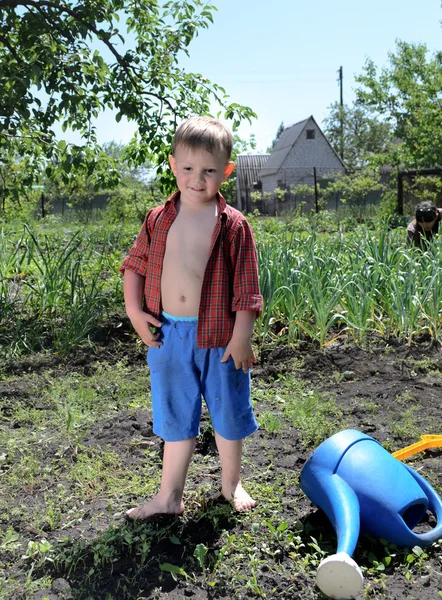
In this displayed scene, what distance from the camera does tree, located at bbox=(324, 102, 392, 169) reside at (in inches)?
1620

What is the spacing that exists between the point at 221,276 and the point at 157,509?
31.0 inches

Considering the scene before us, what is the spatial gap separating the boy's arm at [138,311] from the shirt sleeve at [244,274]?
0.27m

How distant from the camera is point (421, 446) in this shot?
2.20 m

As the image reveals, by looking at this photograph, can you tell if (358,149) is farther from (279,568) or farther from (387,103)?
(279,568)

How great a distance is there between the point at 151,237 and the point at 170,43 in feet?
12.0

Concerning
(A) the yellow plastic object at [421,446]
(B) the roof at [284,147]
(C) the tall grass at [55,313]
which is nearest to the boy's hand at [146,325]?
(A) the yellow plastic object at [421,446]

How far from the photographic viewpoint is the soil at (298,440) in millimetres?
1576

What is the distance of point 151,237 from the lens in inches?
73.7

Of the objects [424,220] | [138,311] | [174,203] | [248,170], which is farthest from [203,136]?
[248,170]

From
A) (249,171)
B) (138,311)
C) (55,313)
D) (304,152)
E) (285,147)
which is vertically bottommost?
(55,313)

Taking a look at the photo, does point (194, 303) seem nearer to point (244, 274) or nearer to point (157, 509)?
point (244, 274)

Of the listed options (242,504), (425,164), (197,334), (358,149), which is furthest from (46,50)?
(358,149)

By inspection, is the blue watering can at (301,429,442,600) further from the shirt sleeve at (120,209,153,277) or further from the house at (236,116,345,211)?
the house at (236,116,345,211)

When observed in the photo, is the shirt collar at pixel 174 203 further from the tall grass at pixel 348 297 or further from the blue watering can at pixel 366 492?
the tall grass at pixel 348 297
